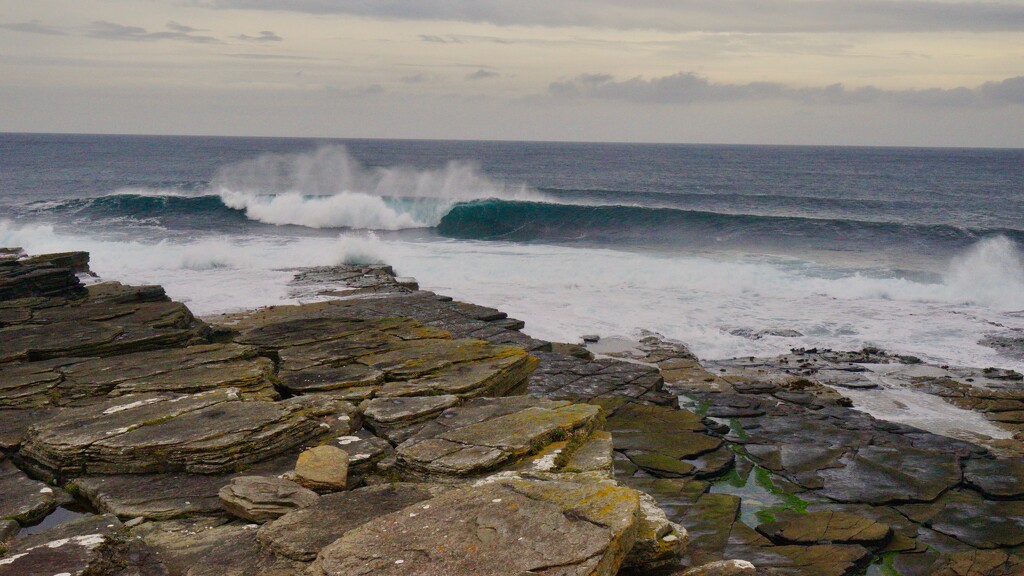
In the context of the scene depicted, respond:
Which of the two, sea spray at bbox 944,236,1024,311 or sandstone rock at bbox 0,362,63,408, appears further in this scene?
sea spray at bbox 944,236,1024,311

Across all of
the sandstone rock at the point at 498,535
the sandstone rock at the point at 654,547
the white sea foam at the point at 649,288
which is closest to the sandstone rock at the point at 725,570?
the sandstone rock at the point at 654,547

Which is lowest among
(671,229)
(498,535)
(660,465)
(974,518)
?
(974,518)

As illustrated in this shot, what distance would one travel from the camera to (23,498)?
248 inches

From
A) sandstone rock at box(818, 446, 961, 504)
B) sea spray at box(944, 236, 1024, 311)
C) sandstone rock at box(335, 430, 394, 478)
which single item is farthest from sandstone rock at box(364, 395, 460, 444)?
sea spray at box(944, 236, 1024, 311)

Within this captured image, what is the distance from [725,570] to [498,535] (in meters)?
1.52

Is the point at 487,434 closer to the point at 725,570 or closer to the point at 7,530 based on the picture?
the point at 725,570

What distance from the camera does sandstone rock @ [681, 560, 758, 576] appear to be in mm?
4977

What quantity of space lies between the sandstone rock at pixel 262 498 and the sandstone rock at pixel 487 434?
107 centimetres

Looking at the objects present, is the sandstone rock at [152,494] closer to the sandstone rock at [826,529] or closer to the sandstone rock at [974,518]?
the sandstone rock at [826,529]

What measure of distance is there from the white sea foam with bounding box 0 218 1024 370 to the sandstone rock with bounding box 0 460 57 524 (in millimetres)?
11134

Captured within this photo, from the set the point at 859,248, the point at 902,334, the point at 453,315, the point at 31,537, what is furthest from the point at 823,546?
the point at 859,248

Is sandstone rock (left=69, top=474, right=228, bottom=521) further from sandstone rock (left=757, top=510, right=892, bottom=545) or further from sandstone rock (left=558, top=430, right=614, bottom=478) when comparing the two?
sandstone rock (left=757, top=510, right=892, bottom=545)

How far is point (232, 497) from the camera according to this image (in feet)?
19.6

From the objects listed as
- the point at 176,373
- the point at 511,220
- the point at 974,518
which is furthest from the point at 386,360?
the point at 511,220
